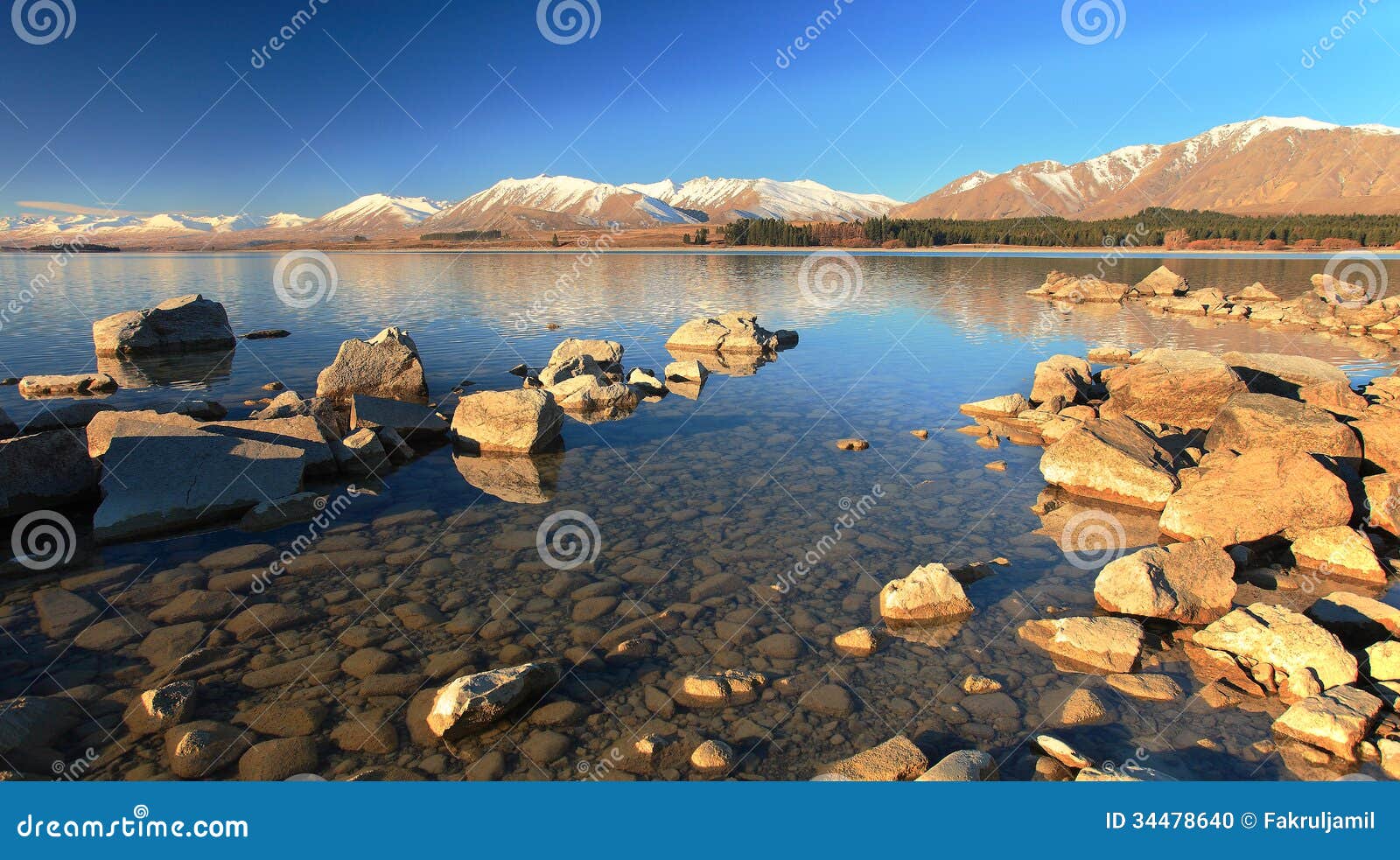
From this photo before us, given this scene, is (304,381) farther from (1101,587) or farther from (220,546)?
(1101,587)

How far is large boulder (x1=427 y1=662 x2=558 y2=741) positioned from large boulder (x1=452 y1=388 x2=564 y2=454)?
9.15 m

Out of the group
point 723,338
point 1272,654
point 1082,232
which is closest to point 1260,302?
point 723,338

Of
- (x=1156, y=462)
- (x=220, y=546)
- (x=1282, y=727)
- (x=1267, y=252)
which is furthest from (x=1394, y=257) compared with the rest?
(x=220, y=546)

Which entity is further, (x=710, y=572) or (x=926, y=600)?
(x=710, y=572)

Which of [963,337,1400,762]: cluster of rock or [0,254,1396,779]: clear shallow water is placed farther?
[963,337,1400,762]: cluster of rock

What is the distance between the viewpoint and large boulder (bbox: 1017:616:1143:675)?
8.09 metres

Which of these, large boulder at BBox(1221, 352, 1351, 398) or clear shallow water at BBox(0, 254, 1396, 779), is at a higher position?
large boulder at BBox(1221, 352, 1351, 398)

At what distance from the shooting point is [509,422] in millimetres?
16297

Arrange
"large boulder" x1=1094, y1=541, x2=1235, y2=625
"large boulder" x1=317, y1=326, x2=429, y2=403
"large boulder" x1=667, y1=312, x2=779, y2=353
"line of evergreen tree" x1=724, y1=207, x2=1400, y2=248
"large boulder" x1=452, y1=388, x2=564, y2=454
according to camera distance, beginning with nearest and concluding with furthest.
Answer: "large boulder" x1=1094, y1=541, x2=1235, y2=625, "large boulder" x1=452, y1=388, x2=564, y2=454, "large boulder" x1=317, y1=326, x2=429, y2=403, "large boulder" x1=667, y1=312, x2=779, y2=353, "line of evergreen tree" x1=724, y1=207, x2=1400, y2=248

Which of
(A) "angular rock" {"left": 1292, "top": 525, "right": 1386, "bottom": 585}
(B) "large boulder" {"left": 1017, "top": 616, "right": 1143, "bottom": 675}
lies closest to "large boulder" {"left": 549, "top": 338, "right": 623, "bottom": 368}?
Result: (B) "large boulder" {"left": 1017, "top": 616, "right": 1143, "bottom": 675}

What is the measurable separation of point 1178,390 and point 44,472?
2292cm

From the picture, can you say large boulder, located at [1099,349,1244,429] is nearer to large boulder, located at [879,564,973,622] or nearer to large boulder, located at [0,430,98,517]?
large boulder, located at [879,564,973,622]

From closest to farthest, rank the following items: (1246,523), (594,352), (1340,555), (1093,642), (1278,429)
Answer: (1093,642) < (1340,555) < (1246,523) < (1278,429) < (594,352)

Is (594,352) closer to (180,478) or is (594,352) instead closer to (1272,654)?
(180,478)
